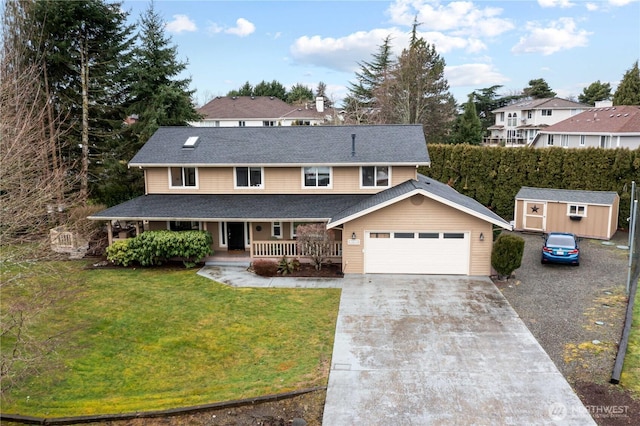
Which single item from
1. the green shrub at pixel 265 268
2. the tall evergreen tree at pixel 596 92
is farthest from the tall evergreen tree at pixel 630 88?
the green shrub at pixel 265 268

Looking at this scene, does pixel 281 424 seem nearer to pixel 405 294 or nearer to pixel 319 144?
pixel 405 294

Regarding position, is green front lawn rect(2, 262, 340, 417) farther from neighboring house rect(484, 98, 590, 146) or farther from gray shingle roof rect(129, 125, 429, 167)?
neighboring house rect(484, 98, 590, 146)

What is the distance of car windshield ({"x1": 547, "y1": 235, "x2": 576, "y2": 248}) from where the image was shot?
19.8 m

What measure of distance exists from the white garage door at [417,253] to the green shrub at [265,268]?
3.88 meters

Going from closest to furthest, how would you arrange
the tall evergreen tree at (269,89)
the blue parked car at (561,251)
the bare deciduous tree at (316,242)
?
the blue parked car at (561,251) < the bare deciduous tree at (316,242) < the tall evergreen tree at (269,89)

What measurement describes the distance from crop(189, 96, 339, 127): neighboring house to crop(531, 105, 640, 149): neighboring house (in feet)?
78.2

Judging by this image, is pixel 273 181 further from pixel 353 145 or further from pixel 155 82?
pixel 155 82

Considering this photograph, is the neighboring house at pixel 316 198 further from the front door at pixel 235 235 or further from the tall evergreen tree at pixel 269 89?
the tall evergreen tree at pixel 269 89

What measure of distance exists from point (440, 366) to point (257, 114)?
1803 inches

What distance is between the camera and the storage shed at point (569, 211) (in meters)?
23.8

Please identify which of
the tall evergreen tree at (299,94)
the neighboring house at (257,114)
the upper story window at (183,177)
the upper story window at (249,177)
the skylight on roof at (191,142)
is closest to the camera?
the upper story window at (249,177)

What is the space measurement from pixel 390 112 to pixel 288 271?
31691 millimetres

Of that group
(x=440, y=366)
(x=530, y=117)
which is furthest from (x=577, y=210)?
(x=530, y=117)

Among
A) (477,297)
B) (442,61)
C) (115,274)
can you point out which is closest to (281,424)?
(477,297)
